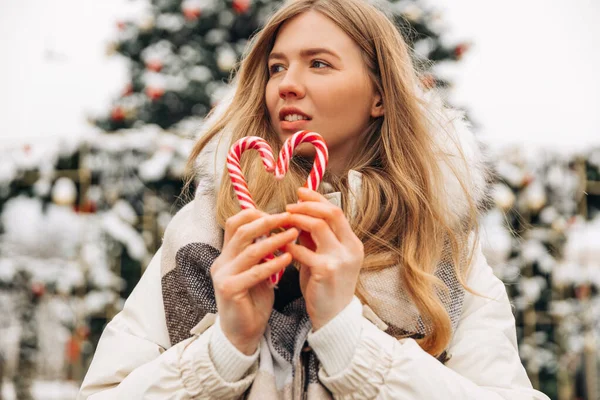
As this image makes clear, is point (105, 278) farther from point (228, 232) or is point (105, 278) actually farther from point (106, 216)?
point (228, 232)

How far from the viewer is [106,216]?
4676 mm

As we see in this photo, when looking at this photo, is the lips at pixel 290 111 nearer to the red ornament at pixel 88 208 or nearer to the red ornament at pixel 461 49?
the red ornament at pixel 88 208

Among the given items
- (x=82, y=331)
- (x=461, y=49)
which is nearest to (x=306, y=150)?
(x=82, y=331)

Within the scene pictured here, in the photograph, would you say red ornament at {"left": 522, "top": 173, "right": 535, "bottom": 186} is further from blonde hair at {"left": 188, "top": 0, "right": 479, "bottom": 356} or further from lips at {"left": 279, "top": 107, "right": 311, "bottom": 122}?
lips at {"left": 279, "top": 107, "right": 311, "bottom": 122}

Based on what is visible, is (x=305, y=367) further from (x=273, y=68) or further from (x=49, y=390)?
(x=49, y=390)

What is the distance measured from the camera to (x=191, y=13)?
611cm

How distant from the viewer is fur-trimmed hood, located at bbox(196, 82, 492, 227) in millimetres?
2123

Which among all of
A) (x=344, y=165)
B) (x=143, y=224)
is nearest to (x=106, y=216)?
(x=143, y=224)

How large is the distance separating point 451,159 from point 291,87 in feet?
1.88

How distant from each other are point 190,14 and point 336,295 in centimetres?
499

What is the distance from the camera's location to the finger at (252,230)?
1553 mm

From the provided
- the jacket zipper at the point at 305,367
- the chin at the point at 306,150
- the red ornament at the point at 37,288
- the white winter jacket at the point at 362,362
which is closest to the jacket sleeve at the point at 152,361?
the white winter jacket at the point at 362,362

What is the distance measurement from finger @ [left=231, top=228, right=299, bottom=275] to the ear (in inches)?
31.4

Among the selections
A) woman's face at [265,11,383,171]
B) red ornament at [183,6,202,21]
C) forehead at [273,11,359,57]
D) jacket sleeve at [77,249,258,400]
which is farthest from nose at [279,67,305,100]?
red ornament at [183,6,202,21]
